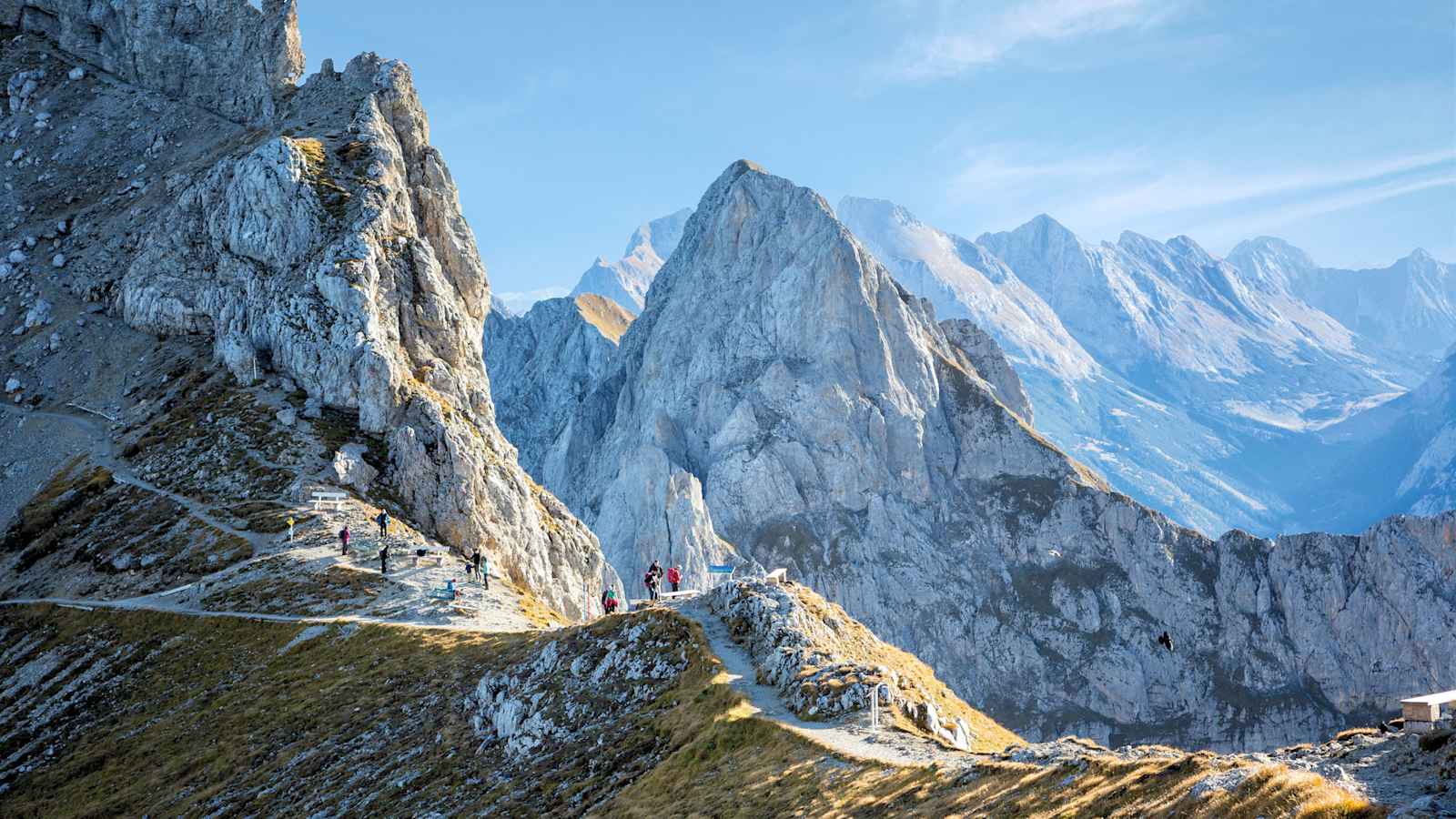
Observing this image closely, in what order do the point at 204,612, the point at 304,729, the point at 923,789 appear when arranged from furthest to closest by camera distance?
A: the point at 204,612
the point at 304,729
the point at 923,789

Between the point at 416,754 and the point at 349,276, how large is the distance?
68.1 metres

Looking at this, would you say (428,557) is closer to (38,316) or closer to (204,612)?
(204,612)

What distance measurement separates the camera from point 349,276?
103500 mm

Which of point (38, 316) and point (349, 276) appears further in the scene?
point (38, 316)

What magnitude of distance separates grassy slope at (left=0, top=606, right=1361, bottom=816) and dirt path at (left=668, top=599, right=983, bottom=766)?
0.79 m

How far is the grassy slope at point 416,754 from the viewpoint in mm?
27000

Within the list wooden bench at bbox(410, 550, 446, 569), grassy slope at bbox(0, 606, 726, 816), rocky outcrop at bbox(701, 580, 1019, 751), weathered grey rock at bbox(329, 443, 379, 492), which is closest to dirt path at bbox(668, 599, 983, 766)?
rocky outcrop at bbox(701, 580, 1019, 751)

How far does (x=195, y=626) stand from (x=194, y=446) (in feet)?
93.7

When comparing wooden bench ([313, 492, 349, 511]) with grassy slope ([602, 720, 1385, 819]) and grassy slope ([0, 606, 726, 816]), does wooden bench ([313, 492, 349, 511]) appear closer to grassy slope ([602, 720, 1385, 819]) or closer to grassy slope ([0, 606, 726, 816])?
grassy slope ([0, 606, 726, 816])

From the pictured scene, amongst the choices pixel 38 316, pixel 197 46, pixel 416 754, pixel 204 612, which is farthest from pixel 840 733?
pixel 197 46

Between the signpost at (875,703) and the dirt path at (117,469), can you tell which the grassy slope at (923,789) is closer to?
the signpost at (875,703)

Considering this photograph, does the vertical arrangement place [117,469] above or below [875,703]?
above

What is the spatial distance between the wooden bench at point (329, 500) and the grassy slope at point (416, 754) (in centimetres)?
1426

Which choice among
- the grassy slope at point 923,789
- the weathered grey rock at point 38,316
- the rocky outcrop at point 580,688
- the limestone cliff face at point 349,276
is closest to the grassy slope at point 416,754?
the grassy slope at point 923,789
